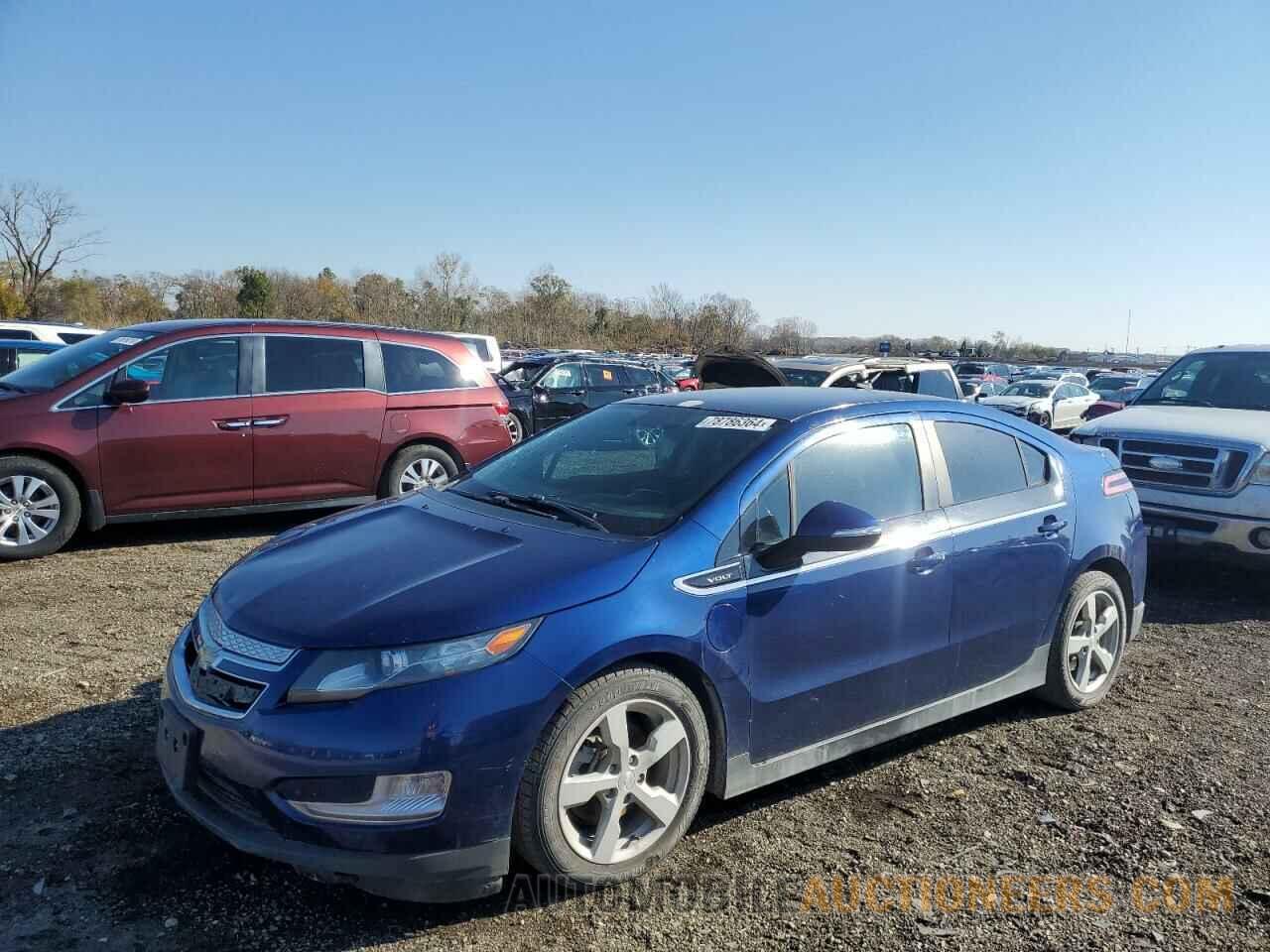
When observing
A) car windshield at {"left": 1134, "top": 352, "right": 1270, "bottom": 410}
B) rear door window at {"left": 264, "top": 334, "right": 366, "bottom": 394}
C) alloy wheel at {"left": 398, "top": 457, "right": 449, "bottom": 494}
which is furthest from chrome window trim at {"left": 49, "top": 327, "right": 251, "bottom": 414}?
car windshield at {"left": 1134, "top": 352, "right": 1270, "bottom": 410}

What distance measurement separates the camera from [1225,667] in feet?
18.1

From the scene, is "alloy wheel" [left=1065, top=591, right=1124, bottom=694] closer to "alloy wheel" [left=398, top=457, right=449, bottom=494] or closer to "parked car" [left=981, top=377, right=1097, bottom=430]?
"alloy wheel" [left=398, top=457, right=449, bottom=494]

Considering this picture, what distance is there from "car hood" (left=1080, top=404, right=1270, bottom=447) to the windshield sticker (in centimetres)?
494

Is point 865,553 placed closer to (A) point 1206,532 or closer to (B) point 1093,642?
(B) point 1093,642

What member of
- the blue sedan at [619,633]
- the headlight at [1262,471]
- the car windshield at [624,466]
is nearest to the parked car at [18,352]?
the car windshield at [624,466]

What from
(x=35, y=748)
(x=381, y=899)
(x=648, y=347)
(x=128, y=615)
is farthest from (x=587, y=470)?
(x=648, y=347)

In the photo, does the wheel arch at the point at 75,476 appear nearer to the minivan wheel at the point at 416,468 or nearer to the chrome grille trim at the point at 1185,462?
the minivan wheel at the point at 416,468

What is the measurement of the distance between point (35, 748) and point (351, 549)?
1671 millimetres

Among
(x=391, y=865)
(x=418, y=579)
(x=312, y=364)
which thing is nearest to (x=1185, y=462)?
(x=418, y=579)

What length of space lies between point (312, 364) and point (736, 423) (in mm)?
5259

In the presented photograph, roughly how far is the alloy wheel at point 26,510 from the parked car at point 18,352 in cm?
683

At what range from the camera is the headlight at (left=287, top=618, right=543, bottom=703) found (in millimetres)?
2748

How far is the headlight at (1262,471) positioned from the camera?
684 centimetres

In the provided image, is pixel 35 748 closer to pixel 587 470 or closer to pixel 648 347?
pixel 587 470
